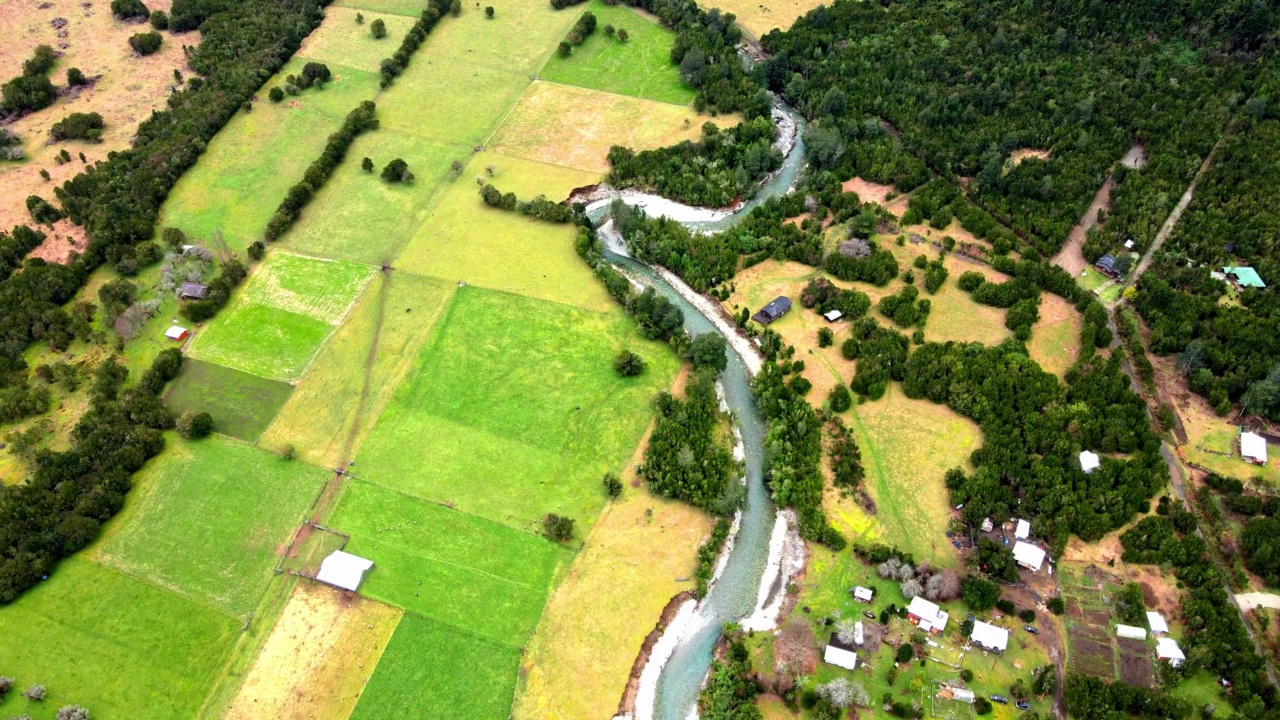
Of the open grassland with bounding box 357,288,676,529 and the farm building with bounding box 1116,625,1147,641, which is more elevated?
the farm building with bounding box 1116,625,1147,641

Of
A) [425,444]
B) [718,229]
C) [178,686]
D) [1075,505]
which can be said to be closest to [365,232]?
[425,444]

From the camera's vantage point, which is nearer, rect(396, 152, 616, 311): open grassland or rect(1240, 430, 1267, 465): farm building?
rect(1240, 430, 1267, 465): farm building

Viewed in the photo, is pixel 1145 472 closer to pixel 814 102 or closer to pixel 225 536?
pixel 814 102

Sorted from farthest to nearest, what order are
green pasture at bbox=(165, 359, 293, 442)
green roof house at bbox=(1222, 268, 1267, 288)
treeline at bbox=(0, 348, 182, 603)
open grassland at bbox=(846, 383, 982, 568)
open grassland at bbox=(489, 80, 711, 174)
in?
open grassland at bbox=(489, 80, 711, 174), green roof house at bbox=(1222, 268, 1267, 288), green pasture at bbox=(165, 359, 293, 442), open grassland at bbox=(846, 383, 982, 568), treeline at bbox=(0, 348, 182, 603)

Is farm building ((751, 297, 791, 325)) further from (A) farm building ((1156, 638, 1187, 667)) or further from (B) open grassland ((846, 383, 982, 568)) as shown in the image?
(A) farm building ((1156, 638, 1187, 667))

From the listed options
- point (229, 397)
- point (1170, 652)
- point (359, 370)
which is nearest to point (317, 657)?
point (359, 370)

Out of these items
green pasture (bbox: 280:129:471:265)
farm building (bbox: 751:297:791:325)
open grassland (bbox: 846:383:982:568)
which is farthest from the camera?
green pasture (bbox: 280:129:471:265)

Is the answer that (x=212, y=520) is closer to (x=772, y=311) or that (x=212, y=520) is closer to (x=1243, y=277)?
(x=772, y=311)

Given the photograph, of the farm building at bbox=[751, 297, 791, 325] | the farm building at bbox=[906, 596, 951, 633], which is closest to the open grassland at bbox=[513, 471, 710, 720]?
the farm building at bbox=[906, 596, 951, 633]
